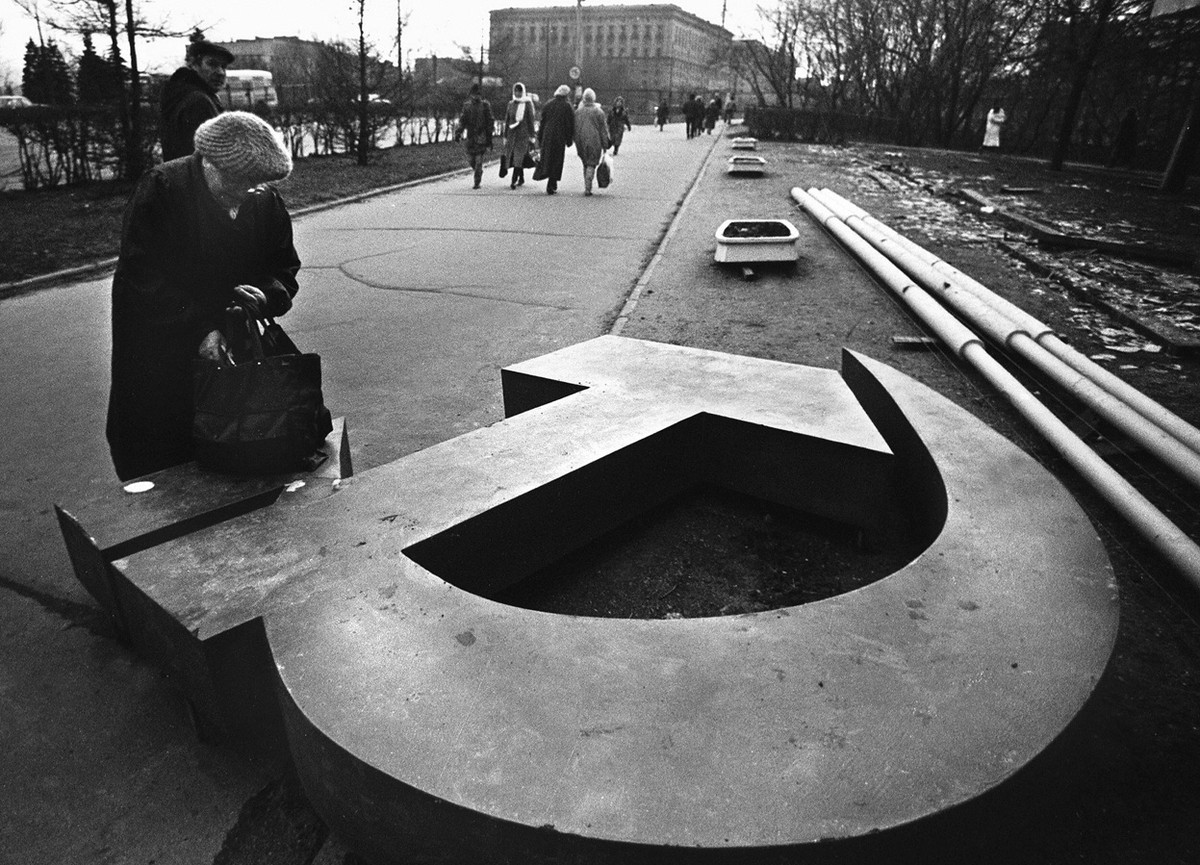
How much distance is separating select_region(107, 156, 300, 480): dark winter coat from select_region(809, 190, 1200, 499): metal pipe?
4156mm

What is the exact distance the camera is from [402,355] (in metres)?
5.91

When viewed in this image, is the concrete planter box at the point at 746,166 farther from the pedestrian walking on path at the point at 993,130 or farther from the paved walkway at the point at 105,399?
the pedestrian walking on path at the point at 993,130

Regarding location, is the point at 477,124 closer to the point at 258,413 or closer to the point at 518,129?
the point at 518,129

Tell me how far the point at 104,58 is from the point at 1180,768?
20.0 meters

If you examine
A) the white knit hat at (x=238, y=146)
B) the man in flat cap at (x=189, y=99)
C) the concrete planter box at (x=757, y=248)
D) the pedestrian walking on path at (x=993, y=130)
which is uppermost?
the pedestrian walking on path at (x=993, y=130)

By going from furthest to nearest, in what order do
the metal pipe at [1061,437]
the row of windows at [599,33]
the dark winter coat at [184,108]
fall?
the row of windows at [599,33]
the dark winter coat at [184,108]
the metal pipe at [1061,437]

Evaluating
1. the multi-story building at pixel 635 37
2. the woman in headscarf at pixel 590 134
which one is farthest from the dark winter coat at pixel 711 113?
the multi-story building at pixel 635 37

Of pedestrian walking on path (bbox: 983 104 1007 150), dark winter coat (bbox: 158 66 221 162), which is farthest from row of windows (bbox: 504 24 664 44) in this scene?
dark winter coat (bbox: 158 66 221 162)

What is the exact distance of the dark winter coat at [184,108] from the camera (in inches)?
195

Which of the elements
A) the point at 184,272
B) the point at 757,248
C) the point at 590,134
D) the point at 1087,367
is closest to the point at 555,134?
the point at 590,134

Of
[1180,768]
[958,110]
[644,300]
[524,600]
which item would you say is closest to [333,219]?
[644,300]

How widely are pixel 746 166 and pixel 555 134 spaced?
234 inches

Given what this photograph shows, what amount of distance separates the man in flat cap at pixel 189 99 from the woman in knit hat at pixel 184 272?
7.25ft

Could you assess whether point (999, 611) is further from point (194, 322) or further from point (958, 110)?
point (958, 110)
